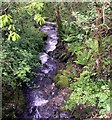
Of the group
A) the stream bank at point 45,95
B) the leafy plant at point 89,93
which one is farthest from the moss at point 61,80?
the leafy plant at point 89,93

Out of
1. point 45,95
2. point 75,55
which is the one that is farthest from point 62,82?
point 75,55

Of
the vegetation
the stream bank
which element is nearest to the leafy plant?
the vegetation

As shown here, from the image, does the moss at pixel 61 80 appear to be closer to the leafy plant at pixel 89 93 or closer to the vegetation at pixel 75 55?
the vegetation at pixel 75 55

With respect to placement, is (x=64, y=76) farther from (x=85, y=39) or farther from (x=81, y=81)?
(x=85, y=39)

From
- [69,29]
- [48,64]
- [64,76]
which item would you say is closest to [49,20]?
[69,29]

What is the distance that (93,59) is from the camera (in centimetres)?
895

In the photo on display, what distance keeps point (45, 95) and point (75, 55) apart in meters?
2.52

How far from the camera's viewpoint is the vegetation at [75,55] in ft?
24.6

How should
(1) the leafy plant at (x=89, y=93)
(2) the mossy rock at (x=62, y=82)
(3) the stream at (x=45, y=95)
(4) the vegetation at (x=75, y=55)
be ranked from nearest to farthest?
(1) the leafy plant at (x=89, y=93)
(4) the vegetation at (x=75, y=55)
(3) the stream at (x=45, y=95)
(2) the mossy rock at (x=62, y=82)

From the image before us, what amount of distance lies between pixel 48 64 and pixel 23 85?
6.85ft

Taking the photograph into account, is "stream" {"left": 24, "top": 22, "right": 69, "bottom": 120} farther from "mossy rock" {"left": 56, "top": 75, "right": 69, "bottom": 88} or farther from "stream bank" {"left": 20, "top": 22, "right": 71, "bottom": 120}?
"mossy rock" {"left": 56, "top": 75, "right": 69, "bottom": 88}

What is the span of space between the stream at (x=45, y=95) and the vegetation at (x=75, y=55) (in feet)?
0.97

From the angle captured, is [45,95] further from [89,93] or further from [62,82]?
[89,93]

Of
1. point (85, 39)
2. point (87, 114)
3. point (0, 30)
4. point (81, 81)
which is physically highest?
point (0, 30)
